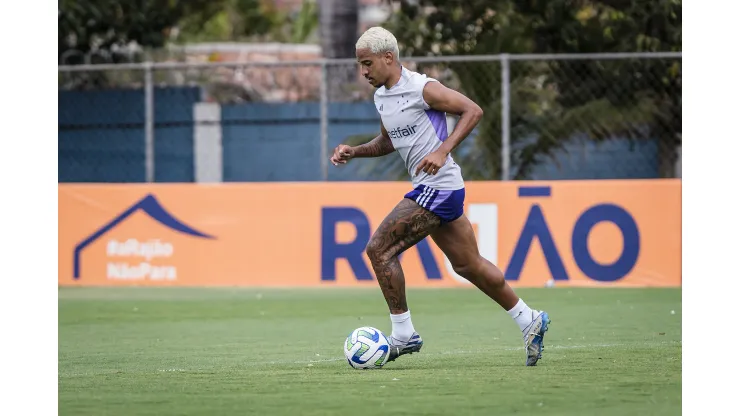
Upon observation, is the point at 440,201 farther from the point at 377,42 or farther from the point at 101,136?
the point at 101,136

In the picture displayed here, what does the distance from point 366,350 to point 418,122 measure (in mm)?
1412

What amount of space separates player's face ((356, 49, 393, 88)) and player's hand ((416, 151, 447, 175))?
24.1 inches

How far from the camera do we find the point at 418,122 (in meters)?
8.16

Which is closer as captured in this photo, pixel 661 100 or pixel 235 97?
pixel 661 100

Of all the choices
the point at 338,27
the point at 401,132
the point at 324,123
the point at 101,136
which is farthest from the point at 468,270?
the point at 338,27

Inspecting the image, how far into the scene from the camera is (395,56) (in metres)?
8.09

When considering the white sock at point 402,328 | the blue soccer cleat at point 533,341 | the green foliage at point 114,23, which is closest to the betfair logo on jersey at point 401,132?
the white sock at point 402,328

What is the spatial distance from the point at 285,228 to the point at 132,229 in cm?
172

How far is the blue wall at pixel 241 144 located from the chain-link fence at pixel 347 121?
17 mm

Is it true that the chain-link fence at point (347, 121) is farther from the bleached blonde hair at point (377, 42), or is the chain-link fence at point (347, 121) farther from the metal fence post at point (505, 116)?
the bleached blonde hair at point (377, 42)

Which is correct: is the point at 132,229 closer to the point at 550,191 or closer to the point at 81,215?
the point at 81,215

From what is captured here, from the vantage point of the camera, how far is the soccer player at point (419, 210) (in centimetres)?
805

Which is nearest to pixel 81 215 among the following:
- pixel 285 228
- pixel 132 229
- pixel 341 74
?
pixel 132 229

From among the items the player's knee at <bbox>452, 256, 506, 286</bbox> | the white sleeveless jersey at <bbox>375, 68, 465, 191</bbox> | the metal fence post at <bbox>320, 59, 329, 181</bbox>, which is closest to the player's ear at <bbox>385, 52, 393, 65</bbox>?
the white sleeveless jersey at <bbox>375, 68, 465, 191</bbox>
